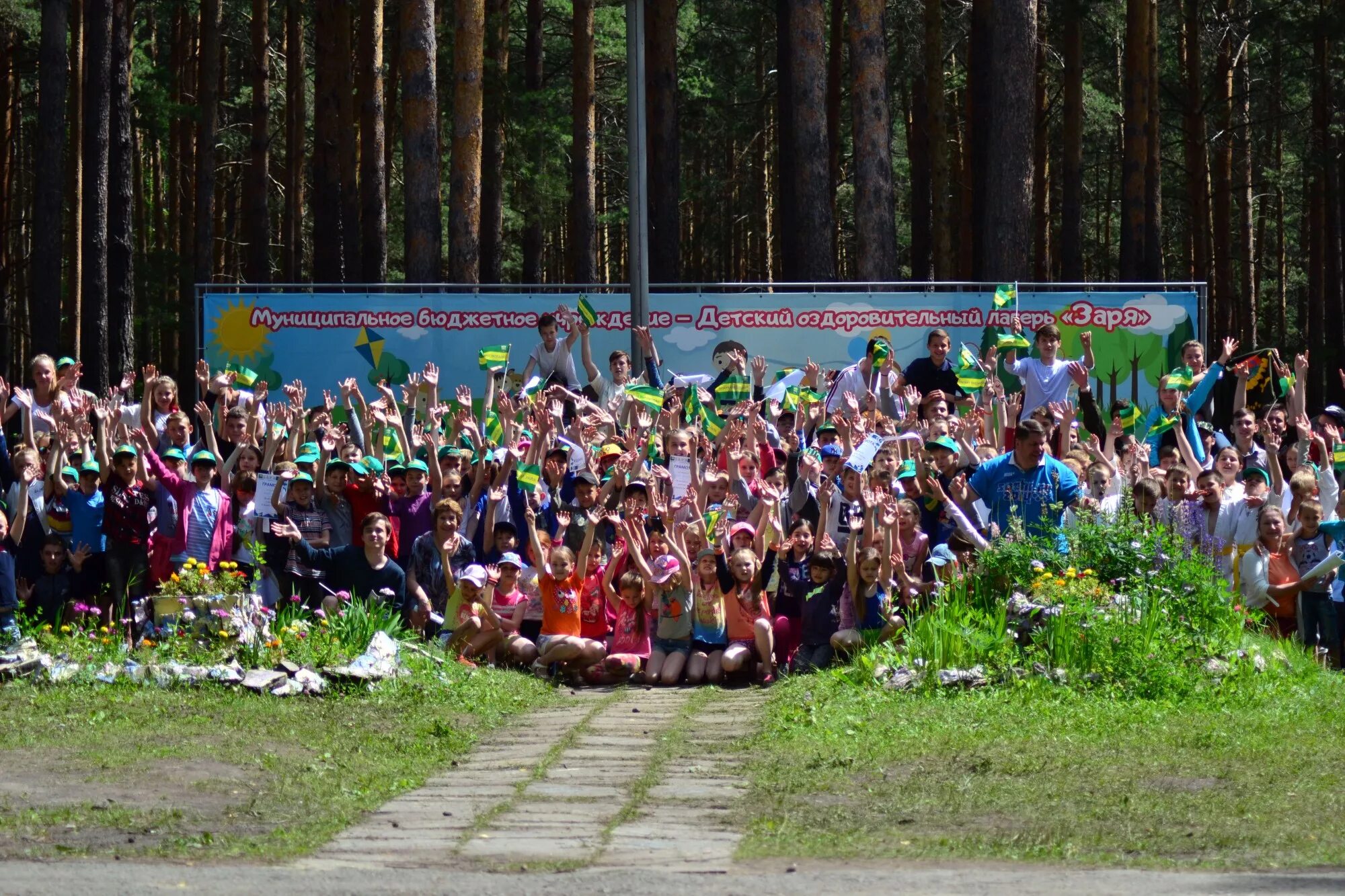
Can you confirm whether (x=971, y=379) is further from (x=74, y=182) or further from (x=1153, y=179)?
(x=74, y=182)

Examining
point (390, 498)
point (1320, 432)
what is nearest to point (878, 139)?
point (1320, 432)

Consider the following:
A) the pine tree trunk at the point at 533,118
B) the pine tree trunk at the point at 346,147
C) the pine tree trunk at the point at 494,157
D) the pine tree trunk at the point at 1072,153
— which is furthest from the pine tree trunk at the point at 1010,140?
the pine tree trunk at the point at 494,157

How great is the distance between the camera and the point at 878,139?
22.9m

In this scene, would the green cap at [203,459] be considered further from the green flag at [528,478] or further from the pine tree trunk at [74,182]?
the pine tree trunk at [74,182]

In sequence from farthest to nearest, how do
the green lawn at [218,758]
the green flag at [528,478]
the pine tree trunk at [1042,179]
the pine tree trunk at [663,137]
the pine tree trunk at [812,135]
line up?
the pine tree trunk at [1042,179]
the pine tree trunk at [663,137]
the pine tree trunk at [812,135]
the green flag at [528,478]
the green lawn at [218,758]

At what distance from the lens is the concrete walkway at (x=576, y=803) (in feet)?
23.1

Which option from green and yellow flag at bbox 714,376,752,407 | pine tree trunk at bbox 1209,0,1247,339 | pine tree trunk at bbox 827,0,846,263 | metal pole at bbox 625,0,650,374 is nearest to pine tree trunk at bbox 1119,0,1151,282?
pine tree trunk at bbox 1209,0,1247,339

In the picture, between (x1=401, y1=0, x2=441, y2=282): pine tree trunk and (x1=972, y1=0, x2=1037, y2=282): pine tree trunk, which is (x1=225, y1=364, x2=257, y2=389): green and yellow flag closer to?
(x1=401, y1=0, x2=441, y2=282): pine tree trunk

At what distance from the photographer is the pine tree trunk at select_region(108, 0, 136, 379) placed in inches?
982

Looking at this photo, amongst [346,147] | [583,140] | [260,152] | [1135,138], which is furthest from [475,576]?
[260,152]

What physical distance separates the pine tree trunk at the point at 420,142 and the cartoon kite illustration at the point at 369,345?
14.3 feet

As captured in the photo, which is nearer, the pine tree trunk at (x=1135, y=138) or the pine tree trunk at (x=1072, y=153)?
the pine tree trunk at (x=1135, y=138)

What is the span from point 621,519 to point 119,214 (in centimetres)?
1592

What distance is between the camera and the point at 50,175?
24.3 m
